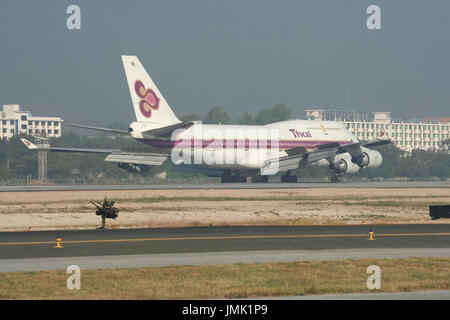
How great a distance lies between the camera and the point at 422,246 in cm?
2836

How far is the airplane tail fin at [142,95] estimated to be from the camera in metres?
66.9

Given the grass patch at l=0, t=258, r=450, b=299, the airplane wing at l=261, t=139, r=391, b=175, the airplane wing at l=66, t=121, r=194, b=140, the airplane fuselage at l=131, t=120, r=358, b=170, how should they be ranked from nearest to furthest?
1. the grass patch at l=0, t=258, r=450, b=299
2. the airplane wing at l=66, t=121, r=194, b=140
3. the airplane fuselage at l=131, t=120, r=358, b=170
4. the airplane wing at l=261, t=139, r=391, b=175

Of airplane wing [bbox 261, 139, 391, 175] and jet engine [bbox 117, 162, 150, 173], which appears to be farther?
airplane wing [bbox 261, 139, 391, 175]

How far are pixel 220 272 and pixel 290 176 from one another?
56518mm

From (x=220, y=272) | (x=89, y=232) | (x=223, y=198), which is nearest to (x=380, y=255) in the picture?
(x=220, y=272)

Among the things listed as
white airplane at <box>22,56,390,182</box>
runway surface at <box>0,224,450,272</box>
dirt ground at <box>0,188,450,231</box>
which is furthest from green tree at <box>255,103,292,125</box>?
runway surface at <box>0,224,450,272</box>

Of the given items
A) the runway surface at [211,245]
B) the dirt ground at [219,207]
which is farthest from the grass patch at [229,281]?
the dirt ground at [219,207]

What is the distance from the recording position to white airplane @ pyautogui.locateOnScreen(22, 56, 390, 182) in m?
66.8

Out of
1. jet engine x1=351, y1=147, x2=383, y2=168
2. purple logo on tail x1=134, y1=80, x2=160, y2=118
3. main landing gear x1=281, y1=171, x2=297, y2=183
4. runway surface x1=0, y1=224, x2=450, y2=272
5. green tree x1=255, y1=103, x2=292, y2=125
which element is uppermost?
green tree x1=255, y1=103, x2=292, y2=125

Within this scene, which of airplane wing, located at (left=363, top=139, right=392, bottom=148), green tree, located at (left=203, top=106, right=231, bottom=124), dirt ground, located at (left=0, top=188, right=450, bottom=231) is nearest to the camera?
dirt ground, located at (left=0, top=188, right=450, bottom=231)

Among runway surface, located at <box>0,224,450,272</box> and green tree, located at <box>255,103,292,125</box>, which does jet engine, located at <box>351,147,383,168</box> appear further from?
green tree, located at <box>255,103,292,125</box>

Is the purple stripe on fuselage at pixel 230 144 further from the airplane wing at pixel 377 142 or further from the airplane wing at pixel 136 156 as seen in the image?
the airplane wing at pixel 377 142

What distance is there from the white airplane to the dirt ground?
429 inches
